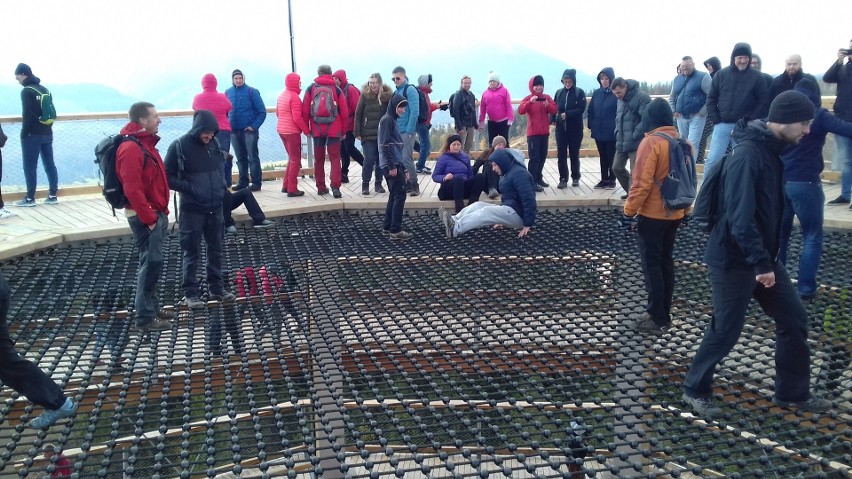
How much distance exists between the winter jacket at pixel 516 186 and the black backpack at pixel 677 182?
2.94 m

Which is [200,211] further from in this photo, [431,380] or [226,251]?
[431,380]

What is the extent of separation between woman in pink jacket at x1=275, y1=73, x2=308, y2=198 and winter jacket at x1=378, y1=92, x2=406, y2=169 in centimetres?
166

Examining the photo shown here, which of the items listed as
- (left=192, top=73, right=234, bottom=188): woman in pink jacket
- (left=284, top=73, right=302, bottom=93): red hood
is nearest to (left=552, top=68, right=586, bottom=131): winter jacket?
(left=284, top=73, right=302, bottom=93): red hood

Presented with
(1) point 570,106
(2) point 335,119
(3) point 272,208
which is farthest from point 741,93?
(3) point 272,208

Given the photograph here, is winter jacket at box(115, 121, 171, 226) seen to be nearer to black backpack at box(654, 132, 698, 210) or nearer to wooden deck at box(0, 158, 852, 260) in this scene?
wooden deck at box(0, 158, 852, 260)

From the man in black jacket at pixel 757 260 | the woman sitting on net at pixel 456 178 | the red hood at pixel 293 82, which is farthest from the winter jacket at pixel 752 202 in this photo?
the red hood at pixel 293 82

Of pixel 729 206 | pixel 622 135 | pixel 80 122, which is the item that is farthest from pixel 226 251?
pixel 729 206

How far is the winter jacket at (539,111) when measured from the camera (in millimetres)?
9320

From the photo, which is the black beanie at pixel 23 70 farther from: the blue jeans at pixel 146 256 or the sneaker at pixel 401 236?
the sneaker at pixel 401 236

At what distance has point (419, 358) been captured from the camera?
6.20m

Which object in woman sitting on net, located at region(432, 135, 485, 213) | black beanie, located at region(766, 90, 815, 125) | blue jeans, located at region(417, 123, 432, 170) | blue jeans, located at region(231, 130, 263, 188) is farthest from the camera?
blue jeans, located at region(417, 123, 432, 170)

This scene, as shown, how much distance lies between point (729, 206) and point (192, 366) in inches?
140

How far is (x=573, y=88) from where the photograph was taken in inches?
361

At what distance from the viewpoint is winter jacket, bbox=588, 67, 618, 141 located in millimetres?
8734
